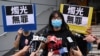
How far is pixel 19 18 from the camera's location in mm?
5023

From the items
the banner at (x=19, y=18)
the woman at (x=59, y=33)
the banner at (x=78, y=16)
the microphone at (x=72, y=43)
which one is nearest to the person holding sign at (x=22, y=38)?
the banner at (x=19, y=18)

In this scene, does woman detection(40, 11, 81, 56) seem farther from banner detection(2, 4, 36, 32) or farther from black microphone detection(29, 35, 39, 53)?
banner detection(2, 4, 36, 32)

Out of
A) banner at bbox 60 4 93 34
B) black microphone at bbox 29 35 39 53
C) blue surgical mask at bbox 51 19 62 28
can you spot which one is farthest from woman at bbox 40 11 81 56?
banner at bbox 60 4 93 34

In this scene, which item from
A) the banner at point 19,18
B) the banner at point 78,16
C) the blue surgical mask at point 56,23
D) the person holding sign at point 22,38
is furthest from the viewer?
the banner at point 19,18

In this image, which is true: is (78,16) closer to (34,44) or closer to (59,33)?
(59,33)

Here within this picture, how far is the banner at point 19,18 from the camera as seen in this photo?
4909 mm

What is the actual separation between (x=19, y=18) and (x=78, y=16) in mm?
1021

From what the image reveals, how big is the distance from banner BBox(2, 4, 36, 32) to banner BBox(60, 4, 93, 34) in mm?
590

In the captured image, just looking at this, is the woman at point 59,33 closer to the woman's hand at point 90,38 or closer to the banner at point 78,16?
the woman's hand at point 90,38

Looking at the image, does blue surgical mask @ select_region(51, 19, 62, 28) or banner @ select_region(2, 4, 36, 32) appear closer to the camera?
A: blue surgical mask @ select_region(51, 19, 62, 28)

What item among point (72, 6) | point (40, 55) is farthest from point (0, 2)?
point (40, 55)

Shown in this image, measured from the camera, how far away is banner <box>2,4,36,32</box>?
16.1 feet

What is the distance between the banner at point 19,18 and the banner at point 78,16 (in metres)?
0.59

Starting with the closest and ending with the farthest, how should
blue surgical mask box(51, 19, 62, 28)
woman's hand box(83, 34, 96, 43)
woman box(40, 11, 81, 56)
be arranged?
woman box(40, 11, 81, 56)
blue surgical mask box(51, 19, 62, 28)
woman's hand box(83, 34, 96, 43)
